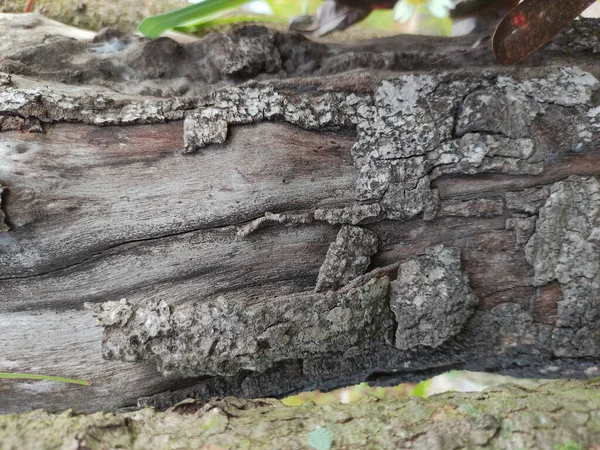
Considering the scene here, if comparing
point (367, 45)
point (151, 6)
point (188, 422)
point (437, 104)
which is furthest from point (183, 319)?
point (151, 6)

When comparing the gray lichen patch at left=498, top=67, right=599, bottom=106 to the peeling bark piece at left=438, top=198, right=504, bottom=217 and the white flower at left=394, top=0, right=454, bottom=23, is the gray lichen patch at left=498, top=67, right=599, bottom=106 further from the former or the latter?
the white flower at left=394, top=0, right=454, bottom=23

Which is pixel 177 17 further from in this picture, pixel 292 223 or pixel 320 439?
pixel 320 439

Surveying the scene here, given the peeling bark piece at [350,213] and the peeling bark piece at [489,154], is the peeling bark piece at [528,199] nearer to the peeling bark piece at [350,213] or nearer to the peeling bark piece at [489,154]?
the peeling bark piece at [489,154]

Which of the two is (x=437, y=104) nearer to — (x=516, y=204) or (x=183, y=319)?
(x=516, y=204)

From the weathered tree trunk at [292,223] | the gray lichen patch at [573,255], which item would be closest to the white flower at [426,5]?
the weathered tree trunk at [292,223]

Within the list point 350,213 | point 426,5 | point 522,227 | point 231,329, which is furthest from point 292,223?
point 426,5
